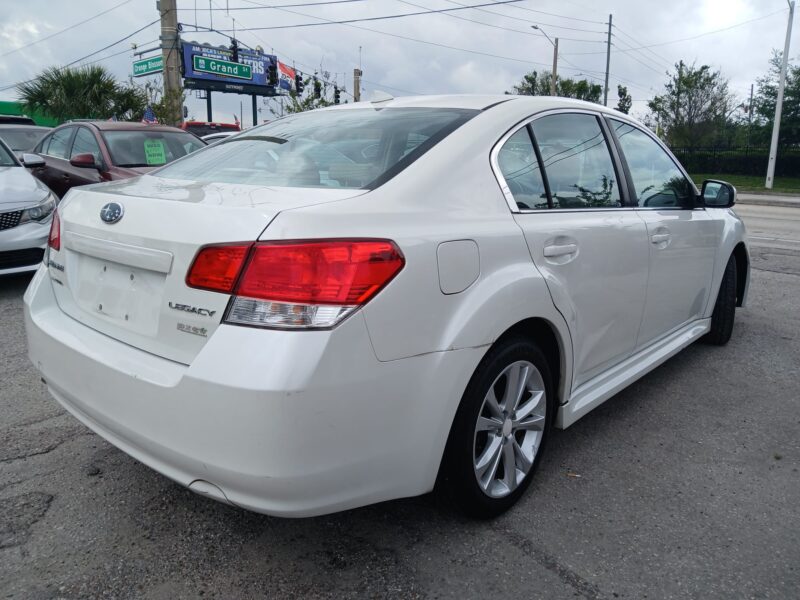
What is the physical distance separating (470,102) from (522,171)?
415 millimetres

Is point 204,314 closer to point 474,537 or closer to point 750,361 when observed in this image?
point 474,537

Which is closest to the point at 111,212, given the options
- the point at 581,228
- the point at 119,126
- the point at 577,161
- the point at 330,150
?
the point at 330,150

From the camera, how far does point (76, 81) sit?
20156 millimetres

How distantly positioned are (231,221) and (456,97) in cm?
144

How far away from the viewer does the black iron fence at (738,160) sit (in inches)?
1302

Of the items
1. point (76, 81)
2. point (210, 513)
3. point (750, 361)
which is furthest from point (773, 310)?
point (76, 81)

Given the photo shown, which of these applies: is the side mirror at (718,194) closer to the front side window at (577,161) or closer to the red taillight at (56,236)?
the front side window at (577,161)

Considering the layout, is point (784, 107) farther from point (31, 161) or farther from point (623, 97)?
point (31, 161)

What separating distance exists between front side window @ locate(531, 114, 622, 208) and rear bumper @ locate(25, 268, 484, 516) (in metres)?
1.03

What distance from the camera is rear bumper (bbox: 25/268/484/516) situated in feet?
5.85

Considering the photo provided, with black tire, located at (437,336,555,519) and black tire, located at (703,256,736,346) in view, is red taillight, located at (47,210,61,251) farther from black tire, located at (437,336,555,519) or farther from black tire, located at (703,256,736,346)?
black tire, located at (703,256,736,346)

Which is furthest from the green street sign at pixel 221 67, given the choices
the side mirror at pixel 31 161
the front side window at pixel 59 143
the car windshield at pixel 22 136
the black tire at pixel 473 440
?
the black tire at pixel 473 440

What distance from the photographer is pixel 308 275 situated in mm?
1841

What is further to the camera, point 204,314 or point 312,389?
point 204,314
